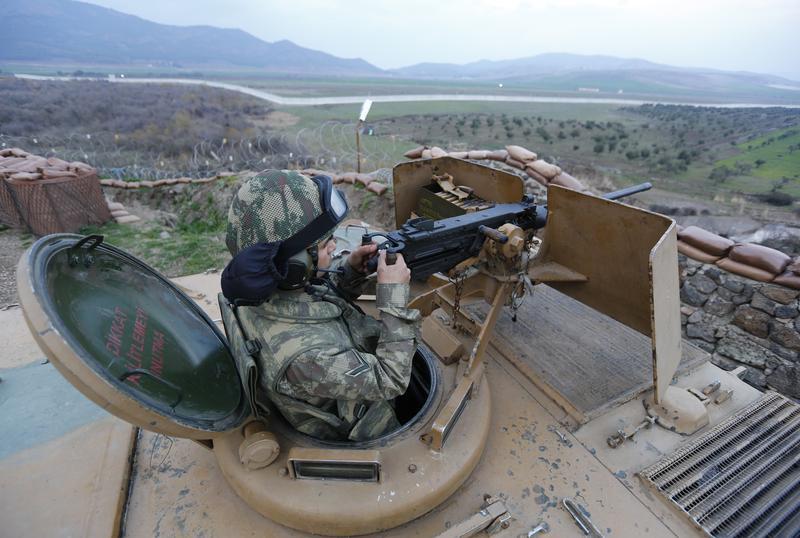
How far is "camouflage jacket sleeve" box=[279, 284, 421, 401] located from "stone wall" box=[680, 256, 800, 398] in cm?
514

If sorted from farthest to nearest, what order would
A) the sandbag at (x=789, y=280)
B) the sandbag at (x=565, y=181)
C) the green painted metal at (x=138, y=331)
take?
the sandbag at (x=565, y=181)
the sandbag at (x=789, y=280)
the green painted metal at (x=138, y=331)

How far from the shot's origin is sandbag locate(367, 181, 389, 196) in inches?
355

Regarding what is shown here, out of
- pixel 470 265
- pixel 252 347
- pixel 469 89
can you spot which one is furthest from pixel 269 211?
pixel 469 89

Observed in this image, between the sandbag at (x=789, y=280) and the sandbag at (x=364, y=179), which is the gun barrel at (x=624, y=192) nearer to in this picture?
the sandbag at (x=789, y=280)

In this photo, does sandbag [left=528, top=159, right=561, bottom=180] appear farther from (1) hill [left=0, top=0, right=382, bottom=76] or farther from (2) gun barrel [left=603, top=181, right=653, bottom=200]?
(1) hill [left=0, top=0, right=382, bottom=76]

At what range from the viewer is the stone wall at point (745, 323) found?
4.85m

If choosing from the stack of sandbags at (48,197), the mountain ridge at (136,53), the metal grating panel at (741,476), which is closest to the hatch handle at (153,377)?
the metal grating panel at (741,476)

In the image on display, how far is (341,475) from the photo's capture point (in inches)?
76.4

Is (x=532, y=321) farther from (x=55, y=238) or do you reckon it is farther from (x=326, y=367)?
(x=55, y=238)

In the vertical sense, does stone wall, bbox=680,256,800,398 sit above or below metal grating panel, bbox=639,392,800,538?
below

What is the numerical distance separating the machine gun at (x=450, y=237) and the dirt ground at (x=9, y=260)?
7013 millimetres

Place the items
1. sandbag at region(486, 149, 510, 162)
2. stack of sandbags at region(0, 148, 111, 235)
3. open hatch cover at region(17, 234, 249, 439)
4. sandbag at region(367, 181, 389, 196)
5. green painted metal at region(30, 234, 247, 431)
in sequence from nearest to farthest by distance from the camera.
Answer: open hatch cover at region(17, 234, 249, 439) → green painted metal at region(30, 234, 247, 431) → sandbag at region(486, 149, 510, 162) → stack of sandbags at region(0, 148, 111, 235) → sandbag at region(367, 181, 389, 196)

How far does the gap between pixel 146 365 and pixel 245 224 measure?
74 centimetres

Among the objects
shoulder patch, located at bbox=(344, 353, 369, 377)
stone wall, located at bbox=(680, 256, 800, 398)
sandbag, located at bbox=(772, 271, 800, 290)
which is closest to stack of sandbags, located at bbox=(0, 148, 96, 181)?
shoulder patch, located at bbox=(344, 353, 369, 377)
